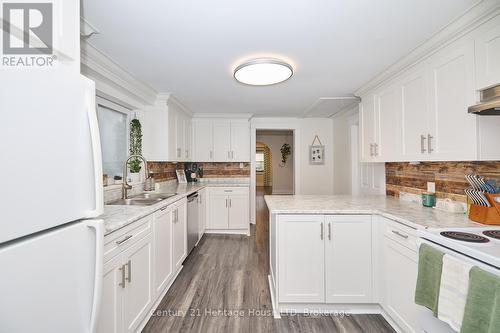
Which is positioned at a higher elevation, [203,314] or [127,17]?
[127,17]

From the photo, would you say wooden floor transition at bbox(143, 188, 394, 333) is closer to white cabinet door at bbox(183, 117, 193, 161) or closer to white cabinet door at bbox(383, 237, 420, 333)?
white cabinet door at bbox(383, 237, 420, 333)

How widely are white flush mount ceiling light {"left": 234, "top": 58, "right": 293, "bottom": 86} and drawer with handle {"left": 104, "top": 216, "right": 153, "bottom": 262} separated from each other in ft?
5.31

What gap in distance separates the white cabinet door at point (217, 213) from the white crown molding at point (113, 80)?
2028 mm

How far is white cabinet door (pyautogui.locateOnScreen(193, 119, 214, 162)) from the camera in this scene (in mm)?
4430

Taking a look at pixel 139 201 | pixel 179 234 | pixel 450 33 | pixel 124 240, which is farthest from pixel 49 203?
pixel 450 33

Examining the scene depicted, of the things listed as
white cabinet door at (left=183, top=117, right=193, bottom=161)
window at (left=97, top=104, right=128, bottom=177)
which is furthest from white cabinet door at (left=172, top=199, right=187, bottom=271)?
white cabinet door at (left=183, top=117, right=193, bottom=161)

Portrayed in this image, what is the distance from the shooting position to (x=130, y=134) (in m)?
2.93

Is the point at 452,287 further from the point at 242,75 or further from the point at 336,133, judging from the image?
the point at 336,133

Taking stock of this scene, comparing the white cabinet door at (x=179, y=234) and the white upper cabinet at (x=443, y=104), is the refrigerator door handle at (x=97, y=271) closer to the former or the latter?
the white cabinet door at (x=179, y=234)

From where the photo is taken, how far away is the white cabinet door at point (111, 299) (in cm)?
126

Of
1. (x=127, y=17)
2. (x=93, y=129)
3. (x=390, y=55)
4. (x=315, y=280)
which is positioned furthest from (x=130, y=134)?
(x=390, y=55)

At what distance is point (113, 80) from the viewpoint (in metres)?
2.20

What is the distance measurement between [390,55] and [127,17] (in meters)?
2.15

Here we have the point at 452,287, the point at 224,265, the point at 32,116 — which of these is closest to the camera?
the point at 32,116
